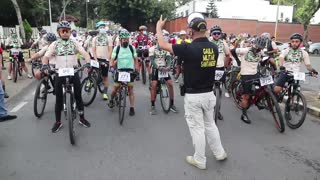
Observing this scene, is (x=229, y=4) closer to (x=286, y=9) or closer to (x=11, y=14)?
(x=286, y=9)

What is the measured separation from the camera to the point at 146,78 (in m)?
12.6

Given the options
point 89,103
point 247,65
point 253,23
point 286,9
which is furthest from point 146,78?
point 286,9

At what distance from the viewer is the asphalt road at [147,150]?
446 centimetres

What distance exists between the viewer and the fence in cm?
4012

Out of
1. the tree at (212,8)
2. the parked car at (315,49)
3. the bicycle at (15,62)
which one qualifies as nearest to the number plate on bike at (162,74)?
the bicycle at (15,62)

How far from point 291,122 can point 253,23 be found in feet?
120

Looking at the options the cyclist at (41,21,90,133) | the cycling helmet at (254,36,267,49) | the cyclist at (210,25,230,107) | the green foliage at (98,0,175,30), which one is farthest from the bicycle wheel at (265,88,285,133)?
the green foliage at (98,0,175,30)

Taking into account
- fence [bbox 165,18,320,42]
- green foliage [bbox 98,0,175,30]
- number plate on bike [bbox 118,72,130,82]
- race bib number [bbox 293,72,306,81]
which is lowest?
number plate on bike [bbox 118,72,130,82]

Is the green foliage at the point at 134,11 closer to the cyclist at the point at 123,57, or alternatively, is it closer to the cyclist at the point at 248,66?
the cyclist at the point at 123,57

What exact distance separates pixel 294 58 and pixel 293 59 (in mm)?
28

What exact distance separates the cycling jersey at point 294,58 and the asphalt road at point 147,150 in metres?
1.21

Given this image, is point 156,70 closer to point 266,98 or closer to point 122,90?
point 122,90

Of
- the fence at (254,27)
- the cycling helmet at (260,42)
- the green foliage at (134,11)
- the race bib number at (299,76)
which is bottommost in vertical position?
the race bib number at (299,76)

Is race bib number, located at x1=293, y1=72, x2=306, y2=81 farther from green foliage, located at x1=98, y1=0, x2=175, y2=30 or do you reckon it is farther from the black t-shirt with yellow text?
green foliage, located at x1=98, y1=0, x2=175, y2=30
